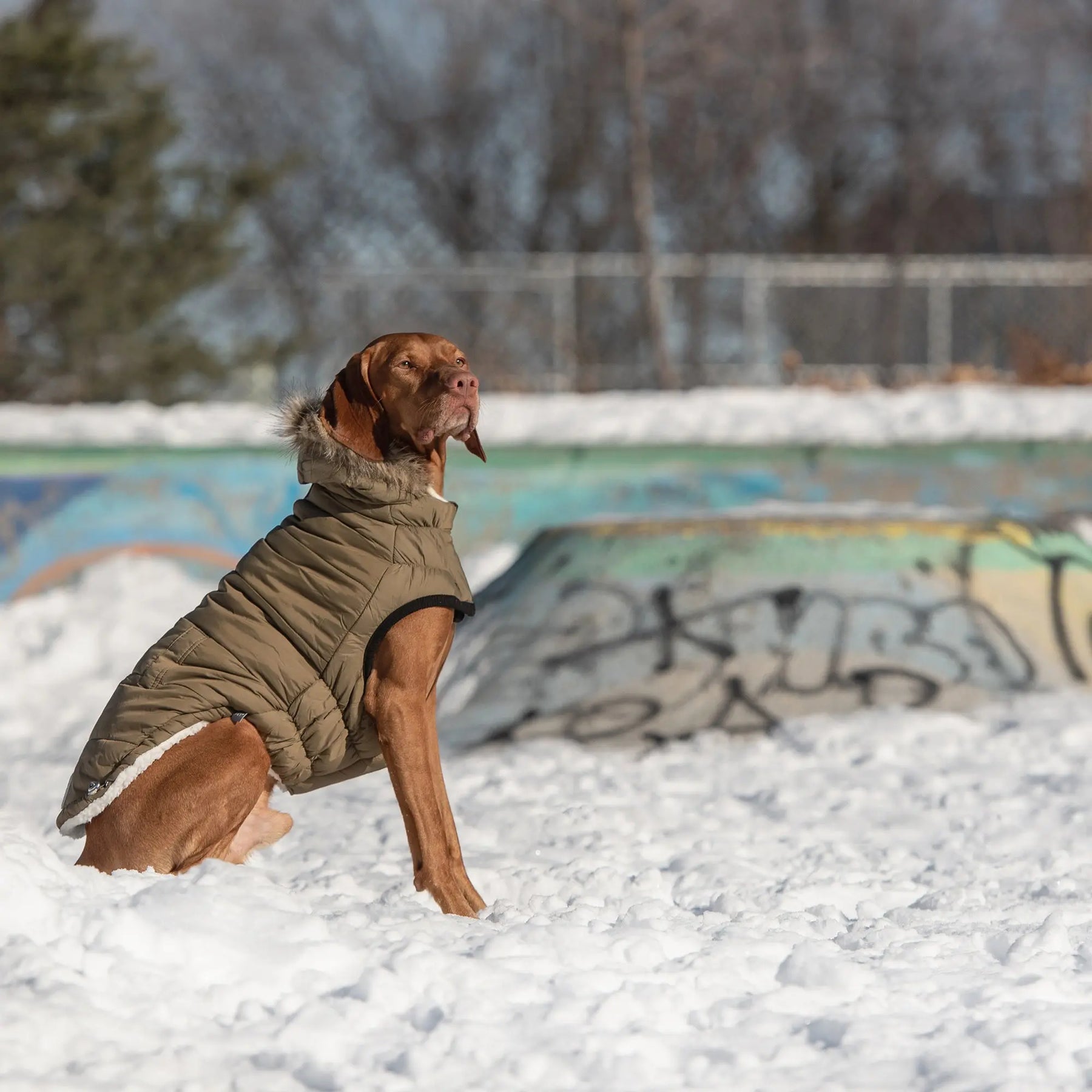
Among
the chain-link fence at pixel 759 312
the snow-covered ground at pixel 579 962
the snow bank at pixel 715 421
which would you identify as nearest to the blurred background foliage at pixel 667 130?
the chain-link fence at pixel 759 312

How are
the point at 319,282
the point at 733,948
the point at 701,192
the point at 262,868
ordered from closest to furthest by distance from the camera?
the point at 733,948
the point at 262,868
the point at 319,282
the point at 701,192

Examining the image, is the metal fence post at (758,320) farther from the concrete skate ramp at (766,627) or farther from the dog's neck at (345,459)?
the dog's neck at (345,459)

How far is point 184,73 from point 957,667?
24.2 meters

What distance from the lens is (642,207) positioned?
1606 centimetres

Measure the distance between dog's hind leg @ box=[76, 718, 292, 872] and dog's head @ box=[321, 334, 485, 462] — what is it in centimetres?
73

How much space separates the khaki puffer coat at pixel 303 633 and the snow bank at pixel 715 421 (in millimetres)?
5703

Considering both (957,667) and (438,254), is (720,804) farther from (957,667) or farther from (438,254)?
(438,254)

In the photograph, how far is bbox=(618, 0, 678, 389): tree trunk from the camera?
1556 cm

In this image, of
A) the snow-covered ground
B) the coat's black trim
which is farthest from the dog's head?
the snow-covered ground

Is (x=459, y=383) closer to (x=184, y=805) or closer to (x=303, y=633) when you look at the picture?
(x=303, y=633)

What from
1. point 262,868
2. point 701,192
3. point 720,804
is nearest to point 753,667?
point 720,804

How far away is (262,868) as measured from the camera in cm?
430

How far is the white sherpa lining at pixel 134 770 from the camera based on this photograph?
3494 mm

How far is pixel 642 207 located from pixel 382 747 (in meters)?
13.1
